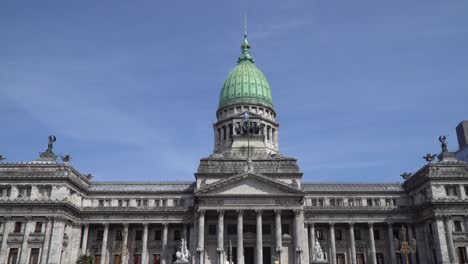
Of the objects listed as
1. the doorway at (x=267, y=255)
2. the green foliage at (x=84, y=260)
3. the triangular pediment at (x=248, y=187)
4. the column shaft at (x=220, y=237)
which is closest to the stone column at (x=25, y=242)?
the green foliage at (x=84, y=260)

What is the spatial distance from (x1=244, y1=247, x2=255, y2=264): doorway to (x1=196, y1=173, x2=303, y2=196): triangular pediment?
10702 millimetres

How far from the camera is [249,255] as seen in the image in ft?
251

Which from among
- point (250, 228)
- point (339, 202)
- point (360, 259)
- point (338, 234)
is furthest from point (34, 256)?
point (360, 259)

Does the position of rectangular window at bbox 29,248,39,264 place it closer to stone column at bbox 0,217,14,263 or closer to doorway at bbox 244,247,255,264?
stone column at bbox 0,217,14,263

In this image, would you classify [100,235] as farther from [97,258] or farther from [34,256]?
[34,256]

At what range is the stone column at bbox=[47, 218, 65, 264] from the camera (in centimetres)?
6919

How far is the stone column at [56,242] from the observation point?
69.2 m

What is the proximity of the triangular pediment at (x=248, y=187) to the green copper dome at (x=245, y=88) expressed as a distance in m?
33.8

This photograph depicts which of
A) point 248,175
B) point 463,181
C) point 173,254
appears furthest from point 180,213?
point 463,181

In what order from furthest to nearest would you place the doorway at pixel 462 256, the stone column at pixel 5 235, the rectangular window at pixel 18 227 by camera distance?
the rectangular window at pixel 18 227, the doorway at pixel 462 256, the stone column at pixel 5 235

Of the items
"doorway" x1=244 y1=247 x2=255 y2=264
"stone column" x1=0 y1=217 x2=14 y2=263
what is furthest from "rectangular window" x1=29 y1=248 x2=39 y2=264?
"doorway" x1=244 y1=247 x2=255 y2=264

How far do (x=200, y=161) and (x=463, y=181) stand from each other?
48.1 metres

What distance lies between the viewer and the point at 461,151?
13250 centimetres

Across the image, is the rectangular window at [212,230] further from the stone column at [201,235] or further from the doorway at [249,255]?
the doorway at [249,255]
